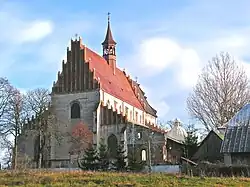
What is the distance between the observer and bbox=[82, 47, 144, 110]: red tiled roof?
200ft

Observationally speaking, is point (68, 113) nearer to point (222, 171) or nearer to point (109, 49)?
point (109, 49)

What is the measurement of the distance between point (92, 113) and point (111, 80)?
9759 millimetres

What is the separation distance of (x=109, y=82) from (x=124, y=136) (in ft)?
36.8

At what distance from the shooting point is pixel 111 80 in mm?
65188

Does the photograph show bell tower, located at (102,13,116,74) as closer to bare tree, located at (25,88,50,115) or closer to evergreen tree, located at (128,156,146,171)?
bare tree, located at (25,88,50,115)

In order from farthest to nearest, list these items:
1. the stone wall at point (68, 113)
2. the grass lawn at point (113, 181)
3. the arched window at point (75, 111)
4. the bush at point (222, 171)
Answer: the arched window at point (75, 111)
the stone wall at point (68, 113)
the bush at point (222, 171)
the grass lawn at point (113, 181)

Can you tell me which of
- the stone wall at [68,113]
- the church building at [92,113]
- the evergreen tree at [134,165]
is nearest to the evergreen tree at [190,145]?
the church building at [92,113]

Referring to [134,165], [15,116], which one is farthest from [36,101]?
[134,165]

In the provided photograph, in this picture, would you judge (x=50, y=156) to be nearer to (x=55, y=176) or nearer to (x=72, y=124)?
(x=72, y=124)

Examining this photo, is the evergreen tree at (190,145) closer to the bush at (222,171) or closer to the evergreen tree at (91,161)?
the evergreen tree at (91,161)

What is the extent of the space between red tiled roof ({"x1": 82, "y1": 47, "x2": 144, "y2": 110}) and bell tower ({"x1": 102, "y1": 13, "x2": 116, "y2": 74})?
65.3 inches

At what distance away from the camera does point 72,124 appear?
57625mm

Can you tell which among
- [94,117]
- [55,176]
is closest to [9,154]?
[94,117]

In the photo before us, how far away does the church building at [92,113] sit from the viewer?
55.0m
